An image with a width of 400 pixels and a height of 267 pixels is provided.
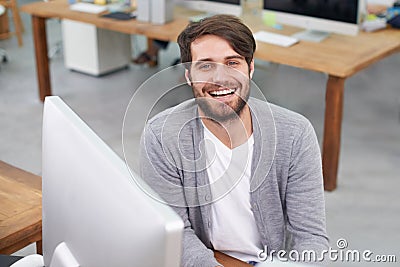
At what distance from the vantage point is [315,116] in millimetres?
4043

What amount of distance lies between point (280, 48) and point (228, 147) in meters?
2.06

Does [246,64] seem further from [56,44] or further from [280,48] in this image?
[56,44]

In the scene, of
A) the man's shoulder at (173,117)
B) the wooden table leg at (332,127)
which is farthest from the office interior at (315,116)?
the man's shoulder at (173,117)

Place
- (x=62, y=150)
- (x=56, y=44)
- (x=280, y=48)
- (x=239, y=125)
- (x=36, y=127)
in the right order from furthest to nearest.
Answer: (x=56, y=44)
(x=36, y=127)
(x=280, y=48)
(x=239, y=125)
(x=62, y=150)

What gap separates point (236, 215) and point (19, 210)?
57 cm

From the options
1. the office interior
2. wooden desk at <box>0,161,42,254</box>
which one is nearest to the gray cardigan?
wooden desk at <box>0,161,42,254</box>

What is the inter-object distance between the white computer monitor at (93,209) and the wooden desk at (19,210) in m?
0.41

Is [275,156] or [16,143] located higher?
[275,156]

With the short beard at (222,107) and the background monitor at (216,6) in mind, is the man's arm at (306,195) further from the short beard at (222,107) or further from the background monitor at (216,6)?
the background monitor at (216,6)

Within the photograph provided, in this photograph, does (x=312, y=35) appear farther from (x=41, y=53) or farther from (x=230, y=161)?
(x=230, y=161)

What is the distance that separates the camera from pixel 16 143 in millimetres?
3707

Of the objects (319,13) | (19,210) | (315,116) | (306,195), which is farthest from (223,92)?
(315,116)

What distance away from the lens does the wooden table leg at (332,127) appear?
3020 millimetres

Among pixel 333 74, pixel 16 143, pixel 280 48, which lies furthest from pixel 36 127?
pixel 333 74
